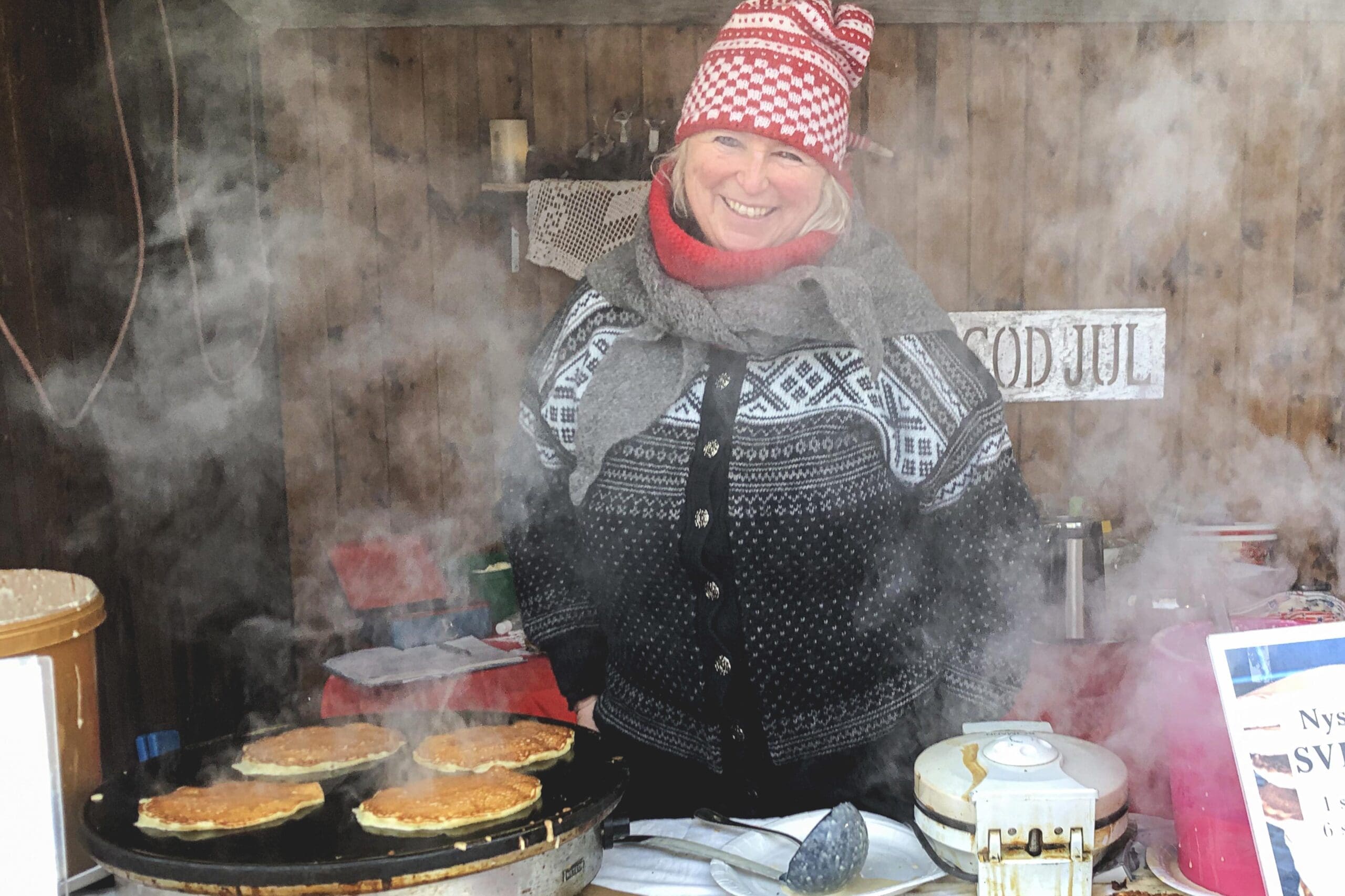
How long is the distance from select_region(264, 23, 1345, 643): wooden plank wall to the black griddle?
2495mm

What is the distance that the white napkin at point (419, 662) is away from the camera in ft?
9.48

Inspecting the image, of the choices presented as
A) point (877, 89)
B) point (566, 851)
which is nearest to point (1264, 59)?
point (877, 89)

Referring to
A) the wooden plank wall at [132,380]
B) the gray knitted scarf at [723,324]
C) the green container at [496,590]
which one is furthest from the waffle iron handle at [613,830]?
the green container at [496,590]

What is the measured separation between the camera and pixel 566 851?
1.27m

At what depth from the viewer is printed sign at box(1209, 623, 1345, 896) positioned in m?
1.15

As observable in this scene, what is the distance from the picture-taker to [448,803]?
1.36 meters

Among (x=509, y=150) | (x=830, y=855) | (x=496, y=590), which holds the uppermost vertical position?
(x=509, y=150)

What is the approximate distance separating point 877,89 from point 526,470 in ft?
8.02

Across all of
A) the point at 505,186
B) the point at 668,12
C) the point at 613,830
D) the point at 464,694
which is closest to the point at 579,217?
the point at 505,186

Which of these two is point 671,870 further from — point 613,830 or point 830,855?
point 830,855

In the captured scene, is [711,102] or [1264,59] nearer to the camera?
[711,102]

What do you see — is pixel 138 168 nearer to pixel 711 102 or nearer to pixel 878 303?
pixel 711 102

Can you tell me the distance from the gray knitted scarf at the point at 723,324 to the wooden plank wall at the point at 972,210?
6.98 feet

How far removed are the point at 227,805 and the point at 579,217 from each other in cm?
279
